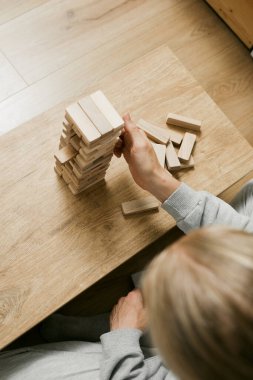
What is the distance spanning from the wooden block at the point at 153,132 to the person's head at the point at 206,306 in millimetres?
595

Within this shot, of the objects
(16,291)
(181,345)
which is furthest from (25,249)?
(181,345)

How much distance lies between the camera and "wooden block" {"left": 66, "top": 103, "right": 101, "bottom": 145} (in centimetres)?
88

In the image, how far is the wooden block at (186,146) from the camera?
1.18 meters

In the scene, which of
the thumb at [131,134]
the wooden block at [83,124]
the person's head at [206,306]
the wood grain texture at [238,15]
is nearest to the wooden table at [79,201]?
the thumb at [131,134]

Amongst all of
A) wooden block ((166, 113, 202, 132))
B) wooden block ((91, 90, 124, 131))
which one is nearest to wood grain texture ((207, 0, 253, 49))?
wooden block ((166, 113, 202, 132))

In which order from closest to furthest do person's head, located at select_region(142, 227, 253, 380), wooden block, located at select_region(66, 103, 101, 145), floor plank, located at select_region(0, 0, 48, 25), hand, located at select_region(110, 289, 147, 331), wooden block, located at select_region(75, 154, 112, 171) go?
person's head, located at select_region(142, 227, 253, 380), wooden block, located at select_region(66, 103, 101, 145), wooden block, located at select_region(75, 154, 112, 171), hand, located at select_region(110, 289, 147, 331), floor plank, located at select_region(0, 0, 48, 25)

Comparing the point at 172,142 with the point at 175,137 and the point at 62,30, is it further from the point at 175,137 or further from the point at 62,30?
the point at 62,30

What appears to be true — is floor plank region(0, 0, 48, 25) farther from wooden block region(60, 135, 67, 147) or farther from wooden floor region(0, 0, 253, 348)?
wooden block region(60, 135, 67, 147)

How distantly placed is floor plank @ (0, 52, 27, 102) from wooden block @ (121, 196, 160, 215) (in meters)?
0.92

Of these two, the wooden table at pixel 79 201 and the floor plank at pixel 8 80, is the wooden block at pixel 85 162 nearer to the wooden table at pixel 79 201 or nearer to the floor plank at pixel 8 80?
the wooden table at pixel 79 201

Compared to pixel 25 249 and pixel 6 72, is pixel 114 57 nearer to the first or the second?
pixel 6 72

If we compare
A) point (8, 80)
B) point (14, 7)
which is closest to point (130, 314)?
point (8, 80)

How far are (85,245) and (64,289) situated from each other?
124 mm

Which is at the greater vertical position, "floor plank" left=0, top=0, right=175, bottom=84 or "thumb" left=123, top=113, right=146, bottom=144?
"floor plank" left=0, top=0, right=175, bottom=84
